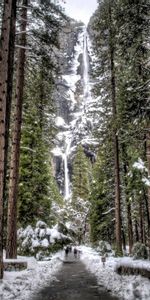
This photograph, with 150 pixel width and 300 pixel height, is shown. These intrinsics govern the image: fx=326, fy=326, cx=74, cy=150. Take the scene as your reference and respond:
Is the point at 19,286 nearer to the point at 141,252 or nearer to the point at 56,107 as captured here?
the point at 141,252

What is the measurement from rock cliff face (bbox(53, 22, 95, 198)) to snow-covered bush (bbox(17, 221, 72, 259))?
4447 centimetres

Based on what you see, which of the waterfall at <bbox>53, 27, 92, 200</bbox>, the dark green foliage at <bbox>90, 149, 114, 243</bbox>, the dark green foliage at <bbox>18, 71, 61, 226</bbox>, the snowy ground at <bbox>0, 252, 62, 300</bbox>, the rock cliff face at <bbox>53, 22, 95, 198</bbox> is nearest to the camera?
the snowy ground at <bbox>0, 252, 62, 300</bbox>

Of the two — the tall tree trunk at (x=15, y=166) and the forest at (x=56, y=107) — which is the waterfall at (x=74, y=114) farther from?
the tall tree trunk at (x=15, y=166)

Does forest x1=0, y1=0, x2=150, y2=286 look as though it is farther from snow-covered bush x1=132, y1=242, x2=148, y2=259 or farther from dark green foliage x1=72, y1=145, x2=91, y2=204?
dark green foliage x1=72, y1=145, x2=91, y2=204

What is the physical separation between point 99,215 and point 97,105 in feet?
52.1

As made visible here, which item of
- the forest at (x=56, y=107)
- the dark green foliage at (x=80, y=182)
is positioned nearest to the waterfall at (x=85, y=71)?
the dark green foliage at (x=80, y=182)

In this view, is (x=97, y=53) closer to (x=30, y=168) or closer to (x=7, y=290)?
(x=30, y=168)

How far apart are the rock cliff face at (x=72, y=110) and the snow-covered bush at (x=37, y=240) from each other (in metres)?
44.5

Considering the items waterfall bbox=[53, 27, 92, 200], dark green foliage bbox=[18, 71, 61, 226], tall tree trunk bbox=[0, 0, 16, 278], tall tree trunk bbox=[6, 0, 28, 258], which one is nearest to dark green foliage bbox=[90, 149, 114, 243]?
dark green foliage bbox=[18, 71, 61, 226]

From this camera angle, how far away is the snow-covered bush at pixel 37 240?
18234 millimetres

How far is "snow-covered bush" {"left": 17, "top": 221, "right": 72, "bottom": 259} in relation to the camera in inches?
718

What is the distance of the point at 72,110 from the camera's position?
12481cm

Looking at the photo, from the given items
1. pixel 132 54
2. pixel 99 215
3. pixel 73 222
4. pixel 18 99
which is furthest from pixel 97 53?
pixel 73 222

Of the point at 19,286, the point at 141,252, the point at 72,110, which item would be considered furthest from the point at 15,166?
the point at 72,110
